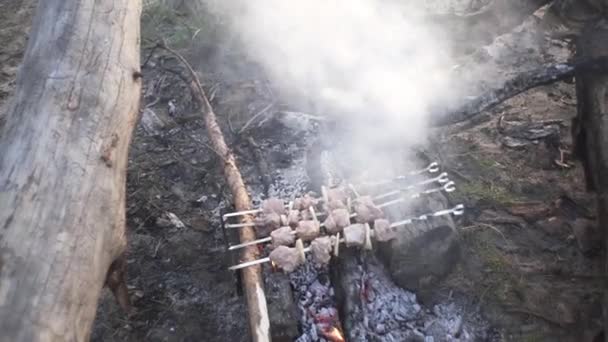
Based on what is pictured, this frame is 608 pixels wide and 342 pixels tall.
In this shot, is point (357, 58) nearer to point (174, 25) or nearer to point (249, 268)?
point (174, 25)

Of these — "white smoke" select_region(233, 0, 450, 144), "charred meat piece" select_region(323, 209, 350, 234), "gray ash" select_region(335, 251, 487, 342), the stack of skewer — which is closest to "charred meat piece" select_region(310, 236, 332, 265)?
the stack of skewer

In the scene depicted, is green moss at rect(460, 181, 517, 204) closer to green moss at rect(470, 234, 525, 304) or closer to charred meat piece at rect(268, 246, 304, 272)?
green moss at rect(470, 234, 525, 304)

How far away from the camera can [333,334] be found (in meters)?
3.20

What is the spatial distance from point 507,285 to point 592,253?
74 centimetres

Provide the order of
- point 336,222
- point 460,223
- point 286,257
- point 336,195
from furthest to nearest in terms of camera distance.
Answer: point 460,223
point 336,195
point 336,222
point 286,257

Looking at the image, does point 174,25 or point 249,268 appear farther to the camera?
point 174,25

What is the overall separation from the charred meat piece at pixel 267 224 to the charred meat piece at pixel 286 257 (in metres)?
0.26

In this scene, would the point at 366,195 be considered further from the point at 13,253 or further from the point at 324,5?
the point at 324,5

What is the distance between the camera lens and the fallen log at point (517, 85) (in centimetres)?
372

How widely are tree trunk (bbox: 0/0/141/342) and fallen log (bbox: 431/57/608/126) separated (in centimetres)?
267

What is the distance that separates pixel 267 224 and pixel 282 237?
0.63ft

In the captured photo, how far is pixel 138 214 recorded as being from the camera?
4.46 m

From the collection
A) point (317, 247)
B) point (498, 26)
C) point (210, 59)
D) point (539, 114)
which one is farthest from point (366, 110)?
point (210, 59)

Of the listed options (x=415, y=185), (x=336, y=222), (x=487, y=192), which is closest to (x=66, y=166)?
(x=336, y=222)
